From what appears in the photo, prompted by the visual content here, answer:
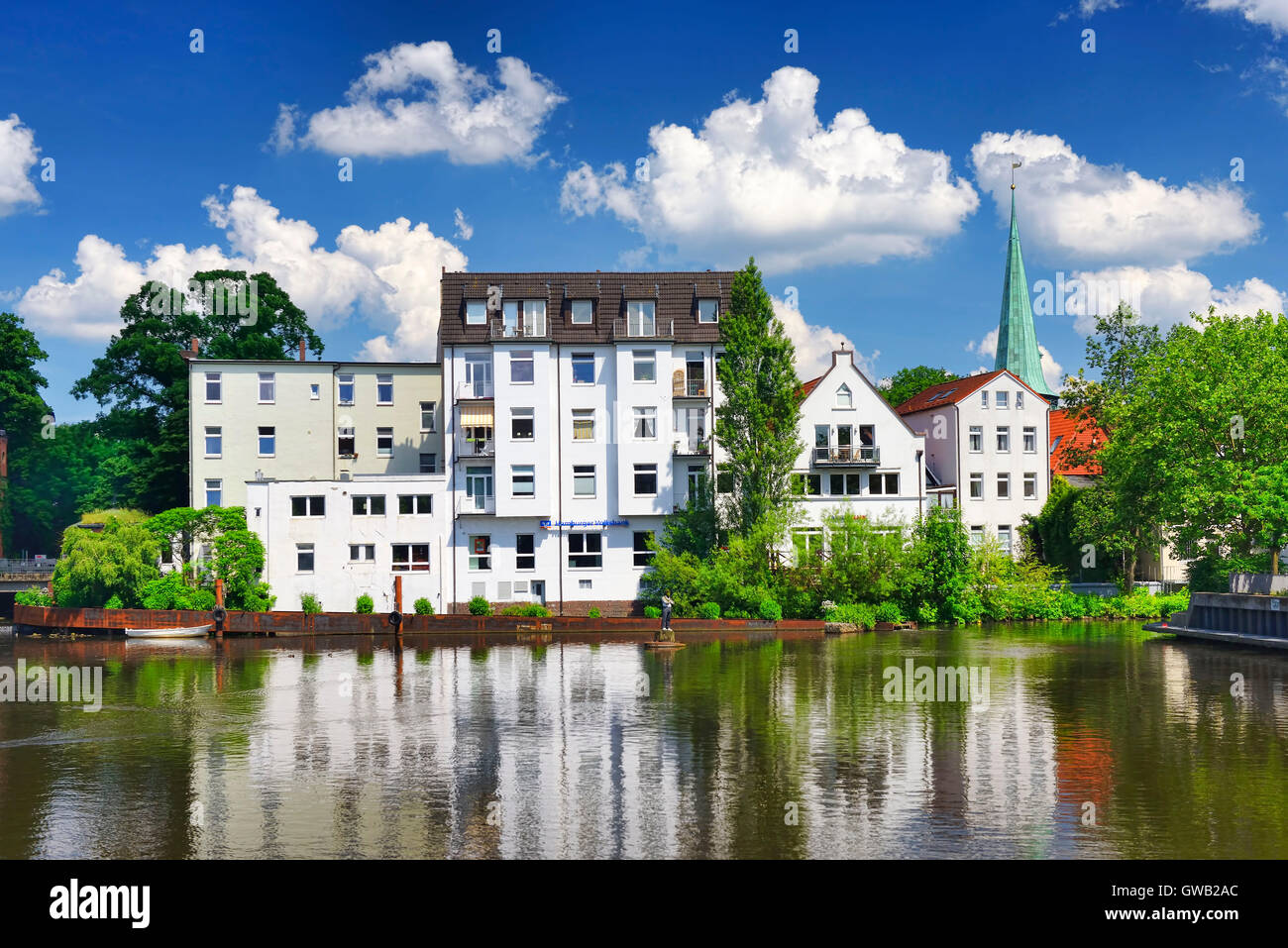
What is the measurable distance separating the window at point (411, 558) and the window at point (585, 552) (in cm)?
752

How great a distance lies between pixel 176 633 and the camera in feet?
170

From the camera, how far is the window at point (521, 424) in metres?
58.4

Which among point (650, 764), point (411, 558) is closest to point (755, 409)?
Answer: point (411, 558)

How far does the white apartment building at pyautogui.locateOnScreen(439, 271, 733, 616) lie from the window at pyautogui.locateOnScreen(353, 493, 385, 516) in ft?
12.0

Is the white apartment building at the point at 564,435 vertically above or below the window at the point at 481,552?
above

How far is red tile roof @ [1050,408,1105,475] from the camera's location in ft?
234

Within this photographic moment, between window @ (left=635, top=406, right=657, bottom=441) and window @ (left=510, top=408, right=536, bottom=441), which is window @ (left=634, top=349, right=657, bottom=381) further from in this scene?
window @ (left=510, top=408, right=536, bottom=441)

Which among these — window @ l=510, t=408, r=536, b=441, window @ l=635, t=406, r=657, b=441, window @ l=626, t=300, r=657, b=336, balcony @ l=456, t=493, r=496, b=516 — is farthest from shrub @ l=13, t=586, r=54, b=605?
window @ l=626, t=300, r=657, b=336

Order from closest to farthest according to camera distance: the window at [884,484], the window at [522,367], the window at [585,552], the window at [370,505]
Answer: the window at [370,505]
the window at [585,552]
the window at [522,367]
the window at [884,484]

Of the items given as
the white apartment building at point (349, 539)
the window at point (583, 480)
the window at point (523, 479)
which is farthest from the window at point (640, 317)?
the white apartment building at point (349, 539)

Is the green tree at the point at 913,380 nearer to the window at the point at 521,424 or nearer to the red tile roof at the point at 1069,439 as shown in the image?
the red tile roof at the point at 1069,439

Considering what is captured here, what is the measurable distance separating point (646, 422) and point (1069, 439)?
112 ft
